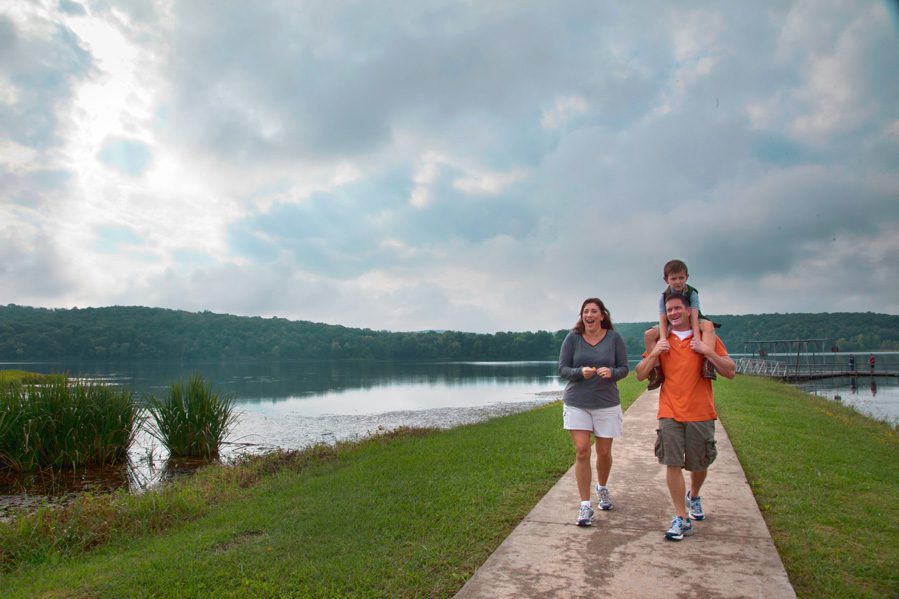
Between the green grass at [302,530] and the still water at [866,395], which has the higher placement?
the green grass at [302,530]

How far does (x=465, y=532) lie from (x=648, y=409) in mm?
9055

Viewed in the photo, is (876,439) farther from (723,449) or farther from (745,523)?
(745,523)

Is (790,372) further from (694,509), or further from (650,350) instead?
(650,350)

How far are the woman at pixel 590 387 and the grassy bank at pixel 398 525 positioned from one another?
861 mm

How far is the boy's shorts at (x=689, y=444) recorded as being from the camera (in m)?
4.18

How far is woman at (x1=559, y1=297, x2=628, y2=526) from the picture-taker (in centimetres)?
456

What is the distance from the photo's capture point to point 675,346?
4.27m

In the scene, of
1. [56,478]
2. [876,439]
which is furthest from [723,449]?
[56,478]

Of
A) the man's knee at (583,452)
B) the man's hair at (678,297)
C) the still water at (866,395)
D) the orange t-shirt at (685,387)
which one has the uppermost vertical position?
the man's hair at (678,297)

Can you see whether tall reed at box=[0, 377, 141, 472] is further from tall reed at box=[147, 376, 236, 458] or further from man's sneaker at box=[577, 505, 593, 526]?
man's sneaker at box=[577, 505, 593, 526]

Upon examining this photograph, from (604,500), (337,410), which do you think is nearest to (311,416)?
(337,410)

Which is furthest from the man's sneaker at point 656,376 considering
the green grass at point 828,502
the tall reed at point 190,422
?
the tall reed at point 190,422

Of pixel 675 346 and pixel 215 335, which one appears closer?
pixel 675 346

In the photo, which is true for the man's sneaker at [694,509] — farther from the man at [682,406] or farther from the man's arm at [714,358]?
the man's arm at [714,358]
